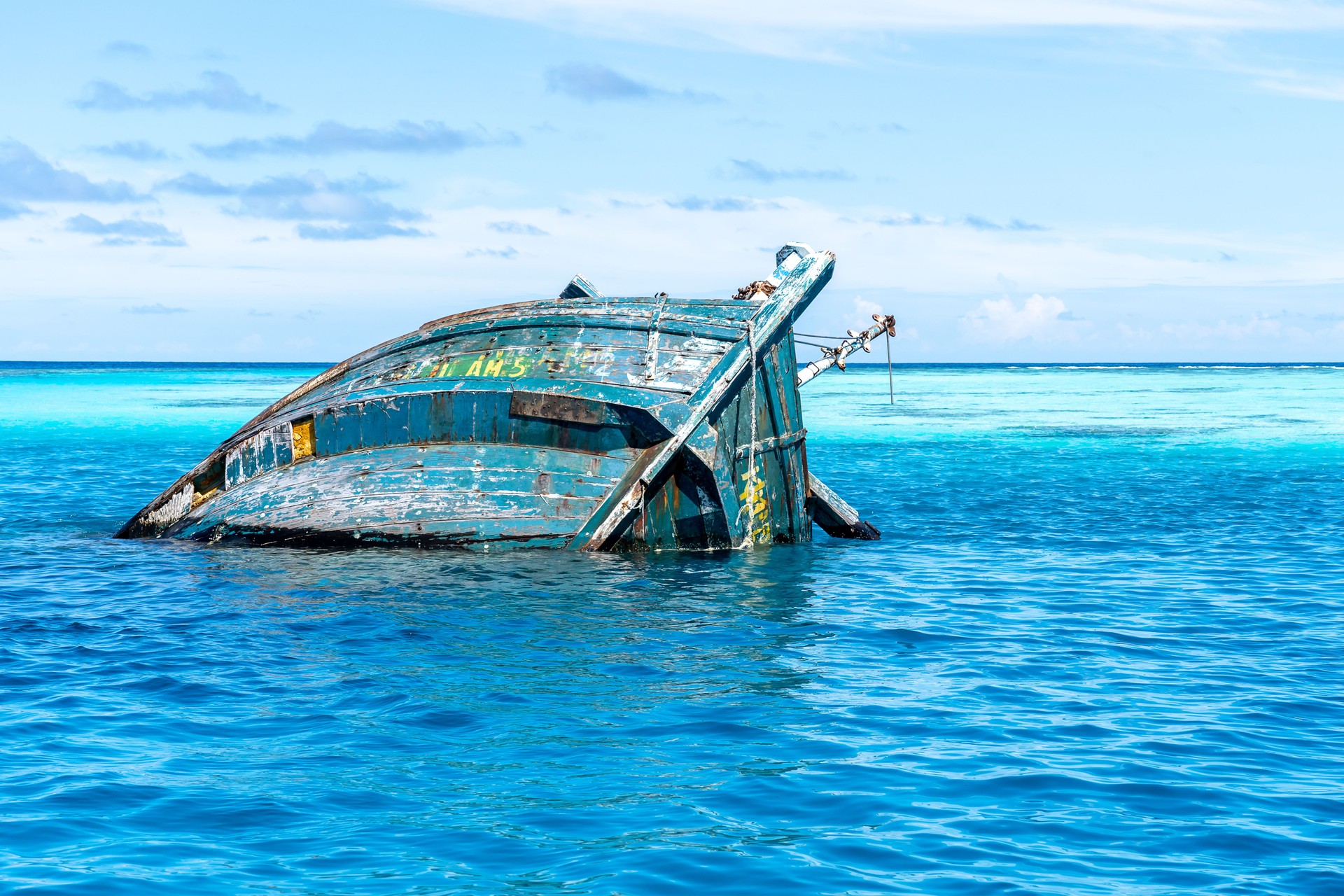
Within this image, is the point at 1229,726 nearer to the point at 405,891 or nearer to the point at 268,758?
the point at 405,891

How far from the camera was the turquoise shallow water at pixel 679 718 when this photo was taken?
19.5 feet

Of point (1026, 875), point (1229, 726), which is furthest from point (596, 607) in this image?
point (1026, 875)

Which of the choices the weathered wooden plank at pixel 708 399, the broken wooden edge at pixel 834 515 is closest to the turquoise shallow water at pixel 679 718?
the broken wooden edge at pixel 834 515

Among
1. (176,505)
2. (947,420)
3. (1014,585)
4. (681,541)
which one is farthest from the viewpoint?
(947,420)

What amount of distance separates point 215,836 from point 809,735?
357cm

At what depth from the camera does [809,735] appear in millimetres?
7863

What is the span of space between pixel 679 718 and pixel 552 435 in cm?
638

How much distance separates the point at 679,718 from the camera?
8156 mm

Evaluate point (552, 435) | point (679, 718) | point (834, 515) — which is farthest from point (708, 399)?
point (679, 718)

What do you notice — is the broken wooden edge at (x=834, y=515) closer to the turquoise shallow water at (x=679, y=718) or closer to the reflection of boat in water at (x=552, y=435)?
the turquoise shallow water at (x=679, y=718)

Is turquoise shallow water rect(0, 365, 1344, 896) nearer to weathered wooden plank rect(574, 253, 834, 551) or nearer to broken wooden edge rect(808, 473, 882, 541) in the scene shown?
broken wooden edge rect(808, 473, 882, 541)

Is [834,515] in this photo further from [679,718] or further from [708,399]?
[679,718]

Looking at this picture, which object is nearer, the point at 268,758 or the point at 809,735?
the point at 268,758

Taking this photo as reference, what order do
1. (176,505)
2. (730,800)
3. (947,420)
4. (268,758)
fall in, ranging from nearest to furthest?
1. (730,800)
2. (268,758)
3. (176,505)
4. (947,420)
